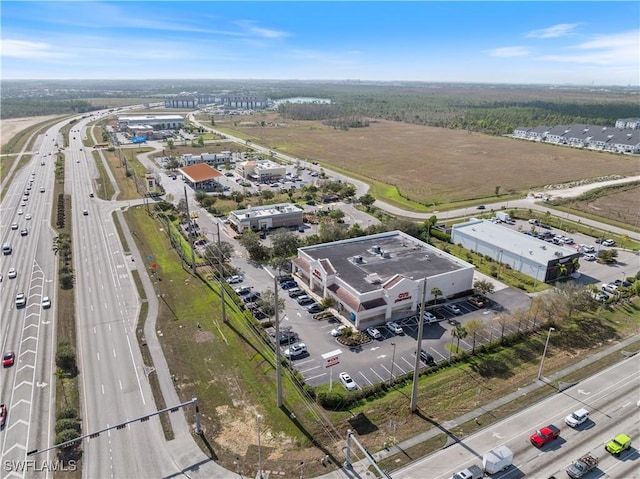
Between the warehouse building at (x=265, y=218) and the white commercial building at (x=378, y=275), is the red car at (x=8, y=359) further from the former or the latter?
the warehouse building at (x=265, y=218)

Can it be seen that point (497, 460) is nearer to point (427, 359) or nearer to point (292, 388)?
point (427, 359)

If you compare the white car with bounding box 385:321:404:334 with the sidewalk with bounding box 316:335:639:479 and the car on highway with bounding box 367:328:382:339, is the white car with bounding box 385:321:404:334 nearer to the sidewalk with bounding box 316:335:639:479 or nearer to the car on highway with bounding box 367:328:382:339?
the car on highway with bounding box 367:328:382:339

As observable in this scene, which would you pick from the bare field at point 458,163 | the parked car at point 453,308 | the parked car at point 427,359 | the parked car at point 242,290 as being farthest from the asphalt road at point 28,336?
the bare field at point 458,163

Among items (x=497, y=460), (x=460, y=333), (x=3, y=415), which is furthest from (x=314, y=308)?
(x=3, y=415)

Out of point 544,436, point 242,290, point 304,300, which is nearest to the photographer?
point 544,436

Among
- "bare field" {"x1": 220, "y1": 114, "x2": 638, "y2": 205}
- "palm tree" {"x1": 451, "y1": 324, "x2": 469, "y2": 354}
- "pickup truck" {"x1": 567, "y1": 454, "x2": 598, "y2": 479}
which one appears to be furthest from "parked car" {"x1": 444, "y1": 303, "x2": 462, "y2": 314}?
"bare field" {"x1": 220, "y1": 114, "x2": 638, "y2": 205}

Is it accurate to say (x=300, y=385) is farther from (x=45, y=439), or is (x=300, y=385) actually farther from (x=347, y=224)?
(x=347, y=224)
